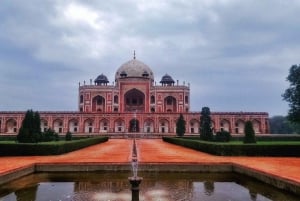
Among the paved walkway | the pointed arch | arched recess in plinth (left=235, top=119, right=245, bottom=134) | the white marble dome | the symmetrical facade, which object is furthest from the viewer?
the white marble dome

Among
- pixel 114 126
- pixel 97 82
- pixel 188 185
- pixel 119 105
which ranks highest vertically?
pixel 97 82

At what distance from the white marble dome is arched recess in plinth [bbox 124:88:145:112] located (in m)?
2.61

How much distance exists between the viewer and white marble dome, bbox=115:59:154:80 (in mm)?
55125

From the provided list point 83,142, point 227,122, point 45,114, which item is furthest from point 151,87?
point 83,142

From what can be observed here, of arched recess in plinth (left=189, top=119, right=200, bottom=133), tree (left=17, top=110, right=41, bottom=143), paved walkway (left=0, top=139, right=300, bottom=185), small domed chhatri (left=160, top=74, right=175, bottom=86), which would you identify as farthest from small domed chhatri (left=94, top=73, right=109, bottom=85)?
paved walkway (left=0, top=139, right=300, bottom=185)

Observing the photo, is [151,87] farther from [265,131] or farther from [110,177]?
[110,177]

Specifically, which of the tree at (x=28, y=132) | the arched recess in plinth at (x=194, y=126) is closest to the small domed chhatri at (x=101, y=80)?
the arched recess in plinth at (x=194, y=126)

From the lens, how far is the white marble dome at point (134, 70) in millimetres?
55125

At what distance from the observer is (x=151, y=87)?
174 feet

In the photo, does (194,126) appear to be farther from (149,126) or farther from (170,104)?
(170,104)

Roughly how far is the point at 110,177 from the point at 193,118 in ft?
123

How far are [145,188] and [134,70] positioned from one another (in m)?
48.8

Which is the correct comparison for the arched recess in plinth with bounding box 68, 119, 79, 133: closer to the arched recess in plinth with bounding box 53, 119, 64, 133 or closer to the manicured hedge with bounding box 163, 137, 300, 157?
the arched recess in plinth with bounding box 53, 119, 64, 133

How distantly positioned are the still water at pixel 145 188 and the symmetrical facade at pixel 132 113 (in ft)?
109
